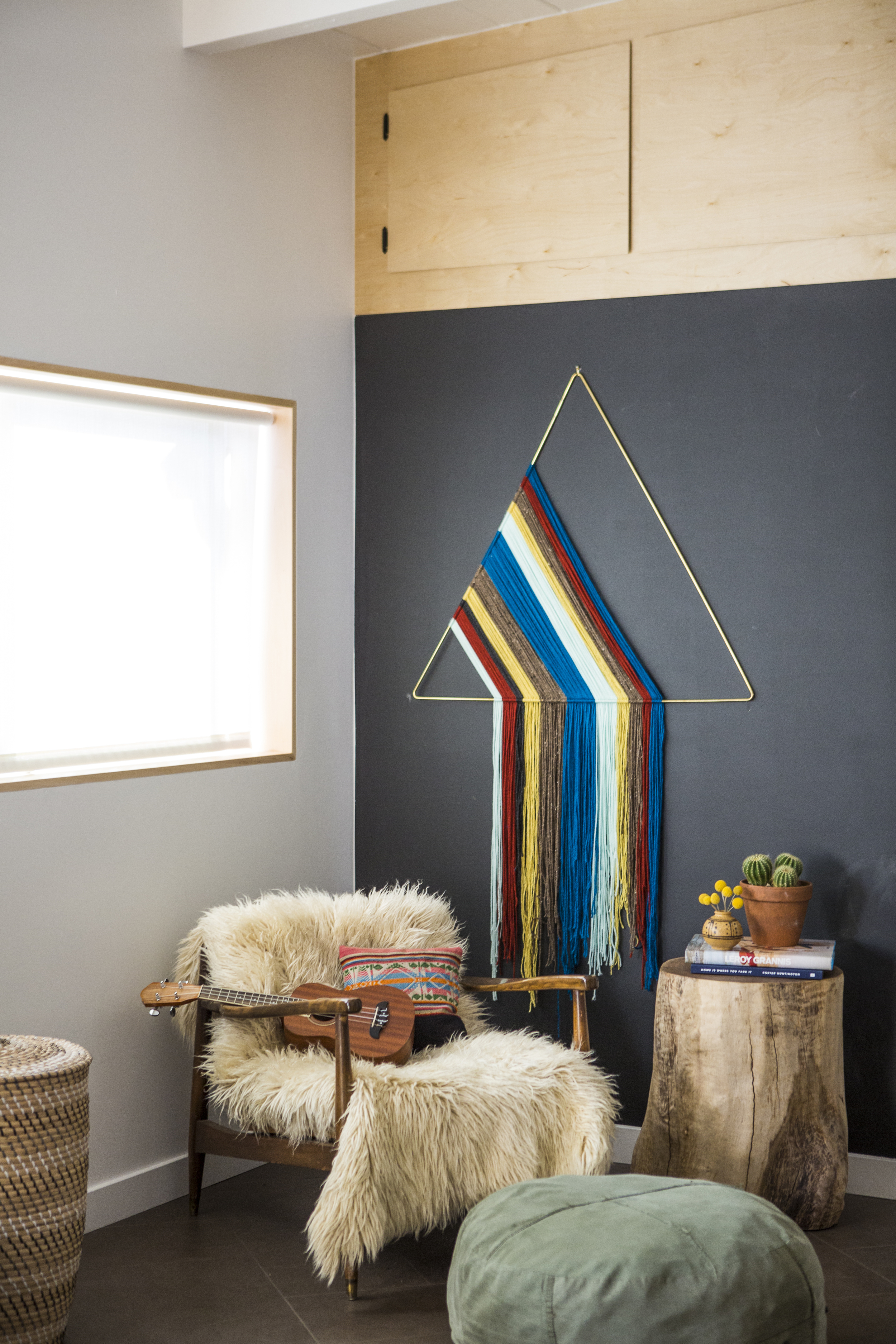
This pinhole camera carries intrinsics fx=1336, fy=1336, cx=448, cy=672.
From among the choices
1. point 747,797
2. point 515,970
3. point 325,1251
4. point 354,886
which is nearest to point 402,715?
point 354,886

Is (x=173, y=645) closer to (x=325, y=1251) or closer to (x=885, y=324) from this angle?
(x=325, y=1251)

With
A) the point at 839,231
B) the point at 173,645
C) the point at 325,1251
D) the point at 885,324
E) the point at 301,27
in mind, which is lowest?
the point at 325,1251

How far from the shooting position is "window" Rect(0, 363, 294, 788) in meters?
3.18

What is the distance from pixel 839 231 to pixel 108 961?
2.60m

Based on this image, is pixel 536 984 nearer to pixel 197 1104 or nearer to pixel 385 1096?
pixel 385 1096

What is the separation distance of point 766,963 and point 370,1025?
37.5 inches

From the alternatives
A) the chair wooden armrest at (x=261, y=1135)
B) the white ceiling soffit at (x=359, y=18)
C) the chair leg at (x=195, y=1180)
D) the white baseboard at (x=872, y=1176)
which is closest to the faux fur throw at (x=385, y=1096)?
the chair wooden armrest at (x=261, y=1135)

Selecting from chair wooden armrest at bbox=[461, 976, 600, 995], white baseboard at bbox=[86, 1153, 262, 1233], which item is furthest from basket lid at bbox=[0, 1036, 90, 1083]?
chair wooden armrest at bbox=[461, 976, 600, 995]

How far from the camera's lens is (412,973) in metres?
3.38

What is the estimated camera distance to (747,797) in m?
3.55

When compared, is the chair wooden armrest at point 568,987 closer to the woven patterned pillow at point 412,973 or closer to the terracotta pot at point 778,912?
the woven patterned pillow at point 412,973

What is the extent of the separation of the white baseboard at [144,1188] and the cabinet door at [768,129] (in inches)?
108

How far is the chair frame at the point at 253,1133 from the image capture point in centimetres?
296

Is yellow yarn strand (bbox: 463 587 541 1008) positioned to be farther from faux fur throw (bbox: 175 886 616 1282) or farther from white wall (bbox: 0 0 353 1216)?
white wall (bbox: 0 0 353 1216)
